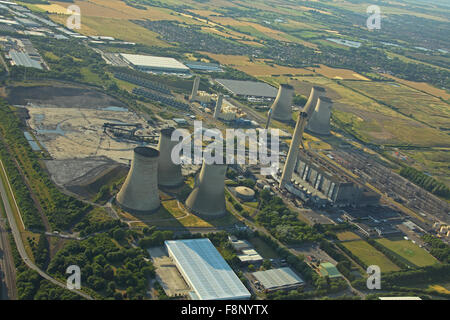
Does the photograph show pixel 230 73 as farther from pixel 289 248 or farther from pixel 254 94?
pixel 289 248

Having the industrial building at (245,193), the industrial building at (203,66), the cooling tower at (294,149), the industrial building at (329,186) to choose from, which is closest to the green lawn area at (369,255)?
the industrial building at (329,186)

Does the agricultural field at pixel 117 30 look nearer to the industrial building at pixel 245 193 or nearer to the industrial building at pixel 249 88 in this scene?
the industrial building at pixel 249 88

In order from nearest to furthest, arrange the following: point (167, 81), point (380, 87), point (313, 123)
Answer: point (313, 123)
point (167, 81)
point (380, 87)

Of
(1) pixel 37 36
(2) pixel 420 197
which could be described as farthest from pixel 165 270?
(1) pixel 37 36

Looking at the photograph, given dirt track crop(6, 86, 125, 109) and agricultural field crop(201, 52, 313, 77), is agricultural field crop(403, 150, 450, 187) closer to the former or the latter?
agricultural field crop(201, 52, 313, 77)

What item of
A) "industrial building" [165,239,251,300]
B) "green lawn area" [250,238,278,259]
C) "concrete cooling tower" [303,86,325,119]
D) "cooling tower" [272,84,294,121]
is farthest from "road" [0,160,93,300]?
"concrete cooling tower" [303,86,325,119]

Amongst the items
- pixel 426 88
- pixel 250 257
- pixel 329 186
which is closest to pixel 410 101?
pixel 426 88

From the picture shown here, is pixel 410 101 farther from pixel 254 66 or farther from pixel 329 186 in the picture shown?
pixel 329 186
